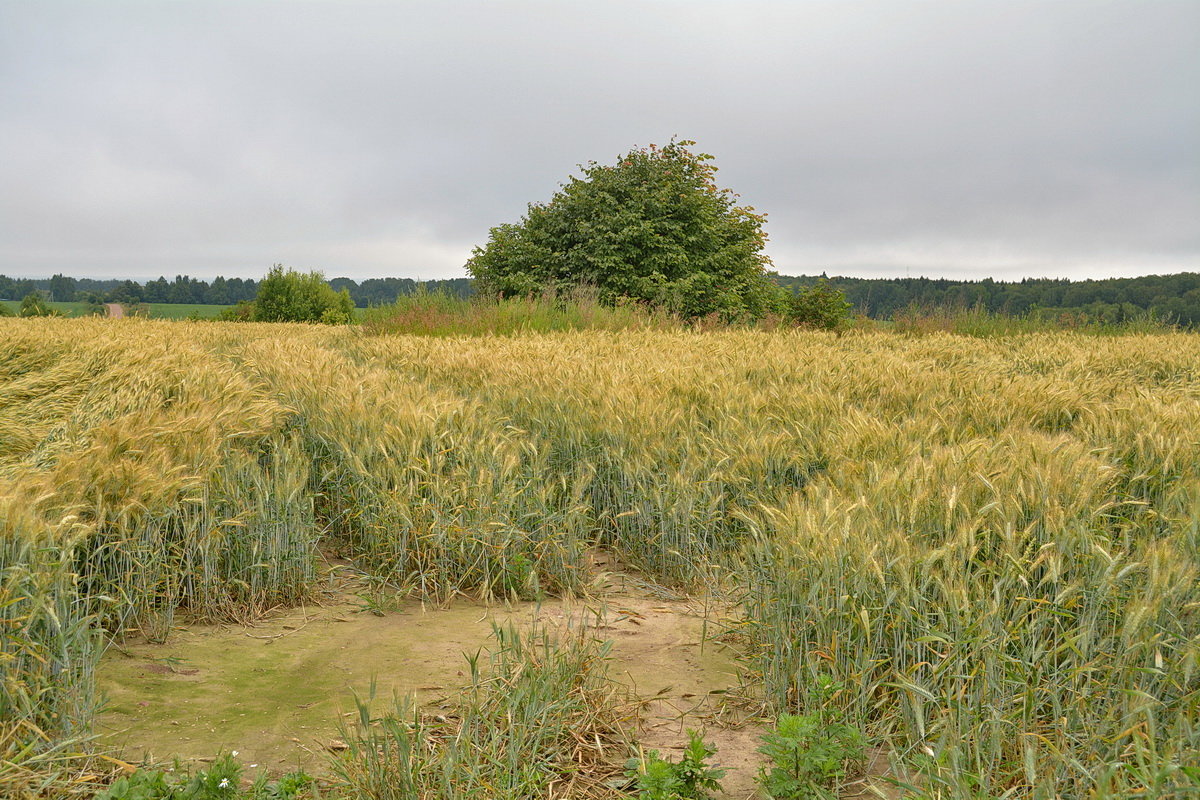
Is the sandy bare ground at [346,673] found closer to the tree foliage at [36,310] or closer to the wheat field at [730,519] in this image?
the wheat field at [730,519]

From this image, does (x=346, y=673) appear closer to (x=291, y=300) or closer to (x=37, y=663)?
(x=37, y=663)

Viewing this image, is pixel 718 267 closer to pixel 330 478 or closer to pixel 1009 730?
pixel 330 478

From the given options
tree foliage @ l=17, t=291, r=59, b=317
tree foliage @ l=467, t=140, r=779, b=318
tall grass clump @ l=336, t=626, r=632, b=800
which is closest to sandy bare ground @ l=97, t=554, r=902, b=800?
tall grass clump @ l=336, t=626, r=632, b=800

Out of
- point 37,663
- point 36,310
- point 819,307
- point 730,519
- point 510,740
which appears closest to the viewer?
point 510,740

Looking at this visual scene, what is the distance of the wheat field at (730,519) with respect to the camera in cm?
205

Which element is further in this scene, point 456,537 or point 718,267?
point 718,267

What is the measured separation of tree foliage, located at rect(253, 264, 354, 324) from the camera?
148 ft

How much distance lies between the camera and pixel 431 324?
45.2 feet

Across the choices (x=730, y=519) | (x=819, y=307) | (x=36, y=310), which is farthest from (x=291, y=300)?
(x=730, y=519)

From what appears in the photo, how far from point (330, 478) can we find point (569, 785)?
2.94 metres

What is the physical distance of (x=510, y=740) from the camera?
6.61 ft

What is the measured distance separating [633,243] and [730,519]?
1816 centimetres

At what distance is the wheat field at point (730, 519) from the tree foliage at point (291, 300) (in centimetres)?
4084

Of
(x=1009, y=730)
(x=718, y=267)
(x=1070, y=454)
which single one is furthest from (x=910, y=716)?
(x=718, y=267)
